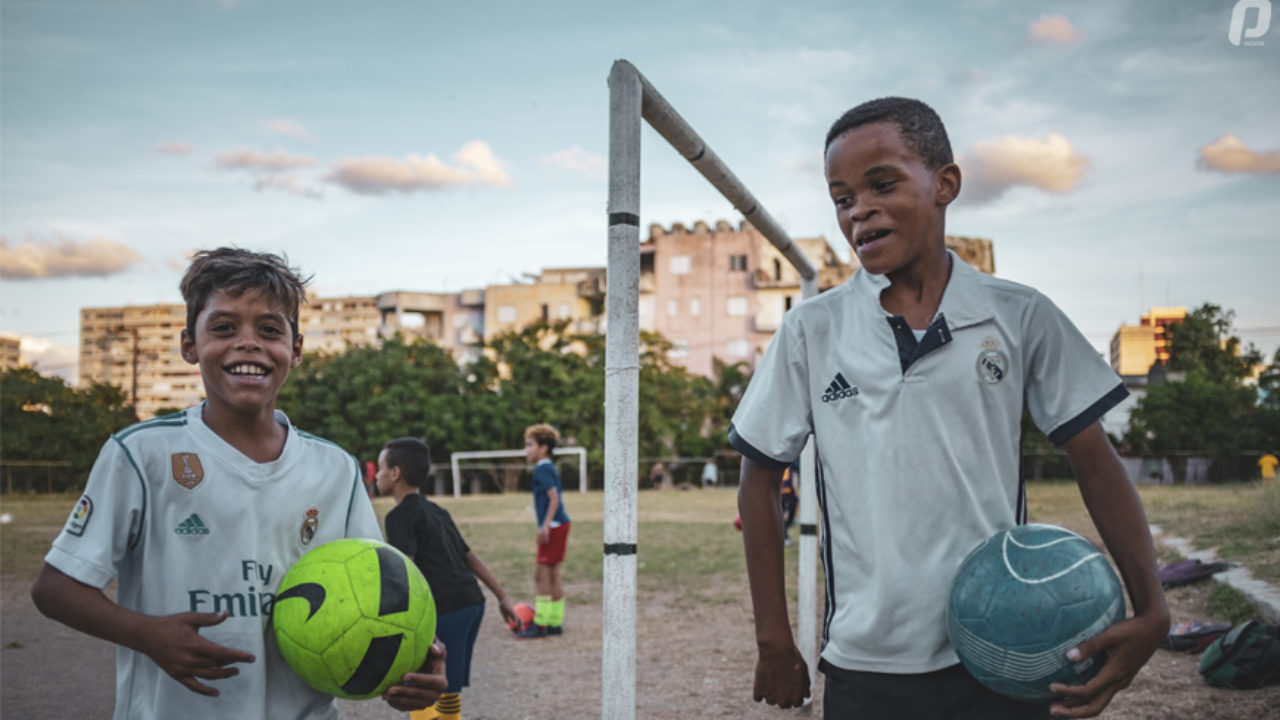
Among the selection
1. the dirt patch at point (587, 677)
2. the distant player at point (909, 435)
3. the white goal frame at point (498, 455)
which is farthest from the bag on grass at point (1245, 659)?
the white goal frame at point (498, 455)

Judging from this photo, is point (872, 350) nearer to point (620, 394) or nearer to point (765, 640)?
point (765, 640)

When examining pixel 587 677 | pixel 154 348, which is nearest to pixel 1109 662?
pixel 587 677

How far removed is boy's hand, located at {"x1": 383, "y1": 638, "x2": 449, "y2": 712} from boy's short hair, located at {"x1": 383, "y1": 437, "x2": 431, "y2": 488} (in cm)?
314

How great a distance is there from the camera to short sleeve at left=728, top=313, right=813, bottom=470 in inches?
87.4

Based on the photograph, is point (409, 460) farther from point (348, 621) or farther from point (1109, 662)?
point (1109, 662)

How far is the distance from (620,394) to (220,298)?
1148 mm

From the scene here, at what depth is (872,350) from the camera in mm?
2186

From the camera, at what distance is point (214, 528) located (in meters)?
2.21

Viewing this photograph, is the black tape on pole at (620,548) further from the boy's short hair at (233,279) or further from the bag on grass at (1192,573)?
the bag on grass at (1192,573)

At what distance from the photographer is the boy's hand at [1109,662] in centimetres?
186

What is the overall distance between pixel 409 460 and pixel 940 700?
404 centimetres

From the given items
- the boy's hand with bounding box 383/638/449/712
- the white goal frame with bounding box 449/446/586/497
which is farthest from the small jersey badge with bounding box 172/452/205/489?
the white goal frame with bounding box 449/446/586/497

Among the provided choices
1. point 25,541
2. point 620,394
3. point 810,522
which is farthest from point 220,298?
point 25,541

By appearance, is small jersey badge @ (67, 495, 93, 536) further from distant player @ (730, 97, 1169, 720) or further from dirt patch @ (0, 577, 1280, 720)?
dirt patch @ (0, 577, 1280, 720)
